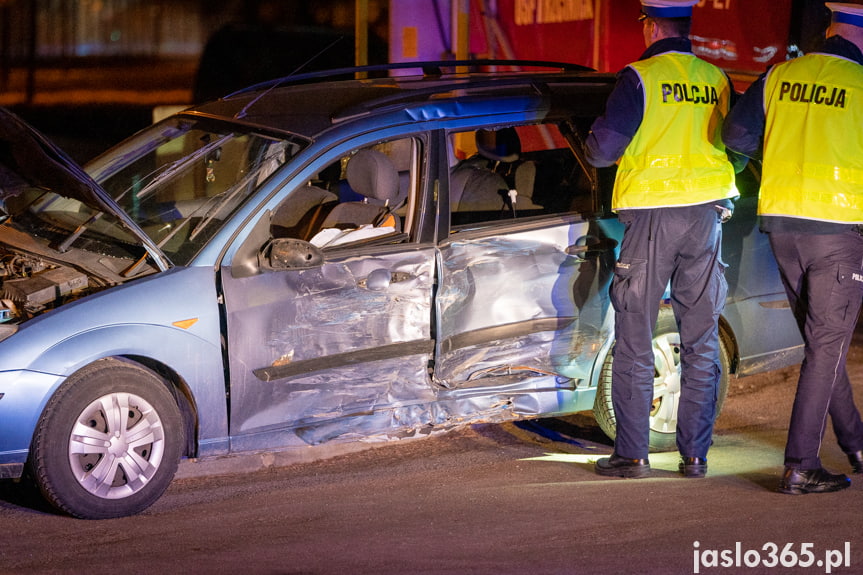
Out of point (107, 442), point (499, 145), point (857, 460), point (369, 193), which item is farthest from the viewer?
point (499, 145)

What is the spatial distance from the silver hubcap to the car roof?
4.59 ft

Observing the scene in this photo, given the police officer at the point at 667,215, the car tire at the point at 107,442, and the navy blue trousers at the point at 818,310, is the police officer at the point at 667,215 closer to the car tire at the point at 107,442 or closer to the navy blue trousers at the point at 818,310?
the navy blue trousers at the point at 818,310

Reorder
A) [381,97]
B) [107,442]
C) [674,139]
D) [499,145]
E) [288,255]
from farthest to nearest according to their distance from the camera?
[499,145] → [381,97] → [674,139] → [288,255] → [107,442]

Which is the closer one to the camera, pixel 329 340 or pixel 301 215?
pixel 329 340

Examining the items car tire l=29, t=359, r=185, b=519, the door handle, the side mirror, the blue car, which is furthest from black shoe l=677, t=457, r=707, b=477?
car tire l=29, t=359, r=185, b=519

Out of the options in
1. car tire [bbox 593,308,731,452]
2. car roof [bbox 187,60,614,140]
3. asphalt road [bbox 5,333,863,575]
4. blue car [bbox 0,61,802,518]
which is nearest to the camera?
asphalt road [bbox 5,333,863,575]

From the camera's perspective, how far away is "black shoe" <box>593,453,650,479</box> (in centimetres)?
549

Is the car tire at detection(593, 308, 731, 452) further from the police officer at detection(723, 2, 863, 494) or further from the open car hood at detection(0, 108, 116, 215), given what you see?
the open car hood at detection(0, 108, 116, 215)

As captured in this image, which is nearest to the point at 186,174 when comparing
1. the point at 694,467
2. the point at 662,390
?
the point at 662,390

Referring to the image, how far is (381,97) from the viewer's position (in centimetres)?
557

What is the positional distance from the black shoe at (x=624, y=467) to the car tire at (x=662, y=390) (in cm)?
39

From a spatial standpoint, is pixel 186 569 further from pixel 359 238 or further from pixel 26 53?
pixel 26 53

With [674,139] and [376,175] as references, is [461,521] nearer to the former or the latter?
[376,175]

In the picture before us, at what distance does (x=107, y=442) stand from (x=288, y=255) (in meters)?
1.03
